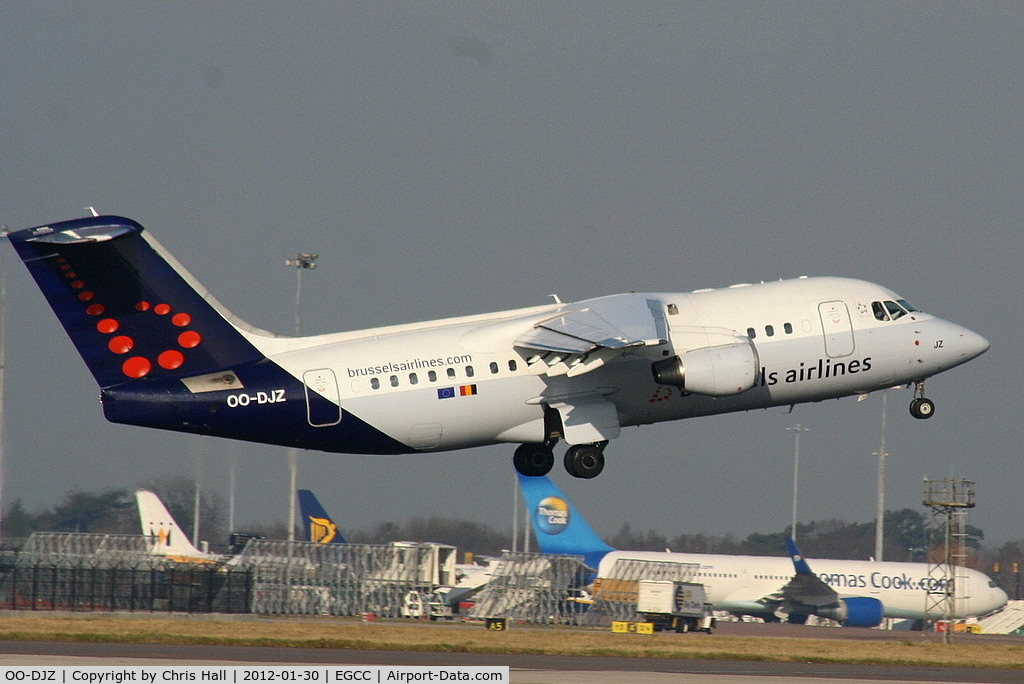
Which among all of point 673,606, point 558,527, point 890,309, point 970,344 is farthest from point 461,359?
point 558,527

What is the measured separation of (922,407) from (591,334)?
9415mm

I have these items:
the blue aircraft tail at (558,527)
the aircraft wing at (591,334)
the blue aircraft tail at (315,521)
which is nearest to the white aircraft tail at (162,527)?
the blue aircraft tail at (315,521)

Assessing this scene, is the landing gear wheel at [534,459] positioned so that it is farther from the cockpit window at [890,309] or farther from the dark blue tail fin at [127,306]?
the cockpit window at [890,309]

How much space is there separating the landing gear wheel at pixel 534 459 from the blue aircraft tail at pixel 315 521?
39.0 metres

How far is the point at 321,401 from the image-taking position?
2561 centimetres

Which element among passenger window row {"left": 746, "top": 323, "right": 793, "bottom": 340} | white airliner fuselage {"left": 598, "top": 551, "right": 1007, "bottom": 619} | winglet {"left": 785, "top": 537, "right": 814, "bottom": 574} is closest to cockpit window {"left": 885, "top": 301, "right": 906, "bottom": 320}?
passenger window row {"left": 746, "top": 323, "right": 793, "bottom": 340}

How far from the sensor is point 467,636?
35.9 meters

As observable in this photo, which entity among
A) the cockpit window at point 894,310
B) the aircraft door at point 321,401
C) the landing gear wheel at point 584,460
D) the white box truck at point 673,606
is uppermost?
the cockpit window at point 894,310

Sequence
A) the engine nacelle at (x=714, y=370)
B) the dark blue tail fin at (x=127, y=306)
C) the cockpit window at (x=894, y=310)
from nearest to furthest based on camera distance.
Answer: the dark blue tail fin at (x=127, y=306) < the engine nacelle at (x=714, y=370) < the cockpit window at (x=894, y=310)

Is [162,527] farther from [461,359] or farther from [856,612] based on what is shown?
[461,359]

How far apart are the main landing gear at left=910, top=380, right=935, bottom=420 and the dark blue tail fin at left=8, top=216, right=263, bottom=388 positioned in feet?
48.5

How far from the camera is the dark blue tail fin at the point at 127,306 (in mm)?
24438

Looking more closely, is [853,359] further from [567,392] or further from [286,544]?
[286,544]

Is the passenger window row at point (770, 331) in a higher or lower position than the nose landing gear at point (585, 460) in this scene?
higher
